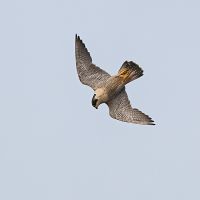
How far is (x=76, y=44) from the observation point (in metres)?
23.3

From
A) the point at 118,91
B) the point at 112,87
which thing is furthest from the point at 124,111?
the point at 112,87

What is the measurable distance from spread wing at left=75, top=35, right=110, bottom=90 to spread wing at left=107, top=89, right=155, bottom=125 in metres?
0.98

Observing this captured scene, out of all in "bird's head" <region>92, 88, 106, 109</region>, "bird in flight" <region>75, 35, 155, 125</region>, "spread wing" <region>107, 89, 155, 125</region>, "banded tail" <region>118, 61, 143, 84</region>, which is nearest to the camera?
"spread wing" <region>107, 89, 155, 125</region>

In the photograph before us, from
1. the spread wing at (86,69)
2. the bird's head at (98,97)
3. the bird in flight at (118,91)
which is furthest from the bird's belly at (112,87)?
the spread wing at (86,69)

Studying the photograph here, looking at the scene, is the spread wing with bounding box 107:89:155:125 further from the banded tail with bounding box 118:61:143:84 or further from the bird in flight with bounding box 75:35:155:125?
the banded tail with bounding box 118:61:143:84

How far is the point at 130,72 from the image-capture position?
22.5m

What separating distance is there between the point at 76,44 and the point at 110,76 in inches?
65.0

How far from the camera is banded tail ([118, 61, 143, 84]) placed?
22500 millimetres

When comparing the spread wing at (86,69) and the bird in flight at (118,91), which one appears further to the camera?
the spread wing at (86,69)

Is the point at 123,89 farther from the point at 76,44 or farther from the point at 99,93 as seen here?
the point at 76,44

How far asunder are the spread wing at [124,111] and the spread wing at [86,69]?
38.8 inches

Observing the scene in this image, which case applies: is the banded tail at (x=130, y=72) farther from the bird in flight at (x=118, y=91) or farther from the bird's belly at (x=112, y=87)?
the bird's belly at (x=112, y=87)

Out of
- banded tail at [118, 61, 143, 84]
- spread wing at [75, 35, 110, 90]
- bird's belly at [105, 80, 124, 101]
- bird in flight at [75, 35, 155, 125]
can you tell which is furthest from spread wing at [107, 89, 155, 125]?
spread wing at [75, 35, 110, 90]

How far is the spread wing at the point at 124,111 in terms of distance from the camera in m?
21.5
